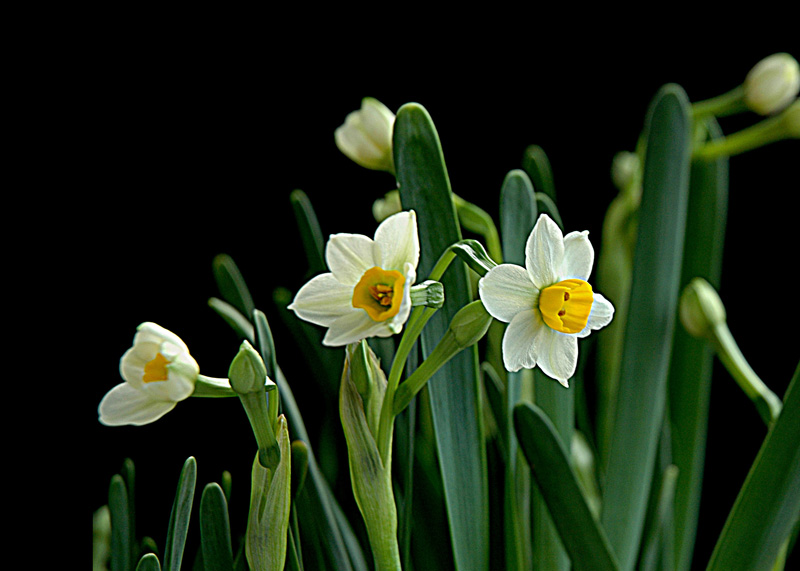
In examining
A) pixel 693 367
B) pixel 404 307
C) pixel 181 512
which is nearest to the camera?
pixel 404 307

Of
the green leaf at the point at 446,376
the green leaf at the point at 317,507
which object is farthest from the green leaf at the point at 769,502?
the green leaf at the point at 317,507

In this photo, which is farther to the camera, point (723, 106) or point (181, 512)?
point (723, 106)

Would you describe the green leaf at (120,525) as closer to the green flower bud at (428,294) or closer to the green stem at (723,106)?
the green flower bud at (428,294)

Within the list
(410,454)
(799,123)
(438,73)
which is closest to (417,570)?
(410,454)

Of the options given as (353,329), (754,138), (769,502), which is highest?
(754,138)

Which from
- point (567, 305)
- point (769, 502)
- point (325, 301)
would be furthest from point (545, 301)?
point (769, 502)

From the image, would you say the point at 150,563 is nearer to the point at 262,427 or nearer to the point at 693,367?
the point at 262,427

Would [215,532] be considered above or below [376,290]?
below
